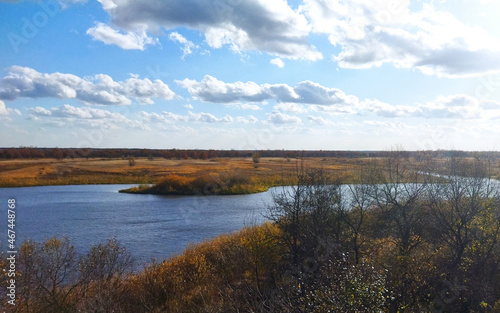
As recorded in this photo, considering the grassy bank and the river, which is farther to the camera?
the grassy bank

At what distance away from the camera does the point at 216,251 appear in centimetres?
2092

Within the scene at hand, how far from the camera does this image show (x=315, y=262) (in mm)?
15195

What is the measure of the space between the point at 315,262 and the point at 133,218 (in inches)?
922

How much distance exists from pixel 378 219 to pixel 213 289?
1118 centimetres

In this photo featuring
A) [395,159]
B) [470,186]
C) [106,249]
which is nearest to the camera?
[106,249]

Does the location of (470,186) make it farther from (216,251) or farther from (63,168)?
(63,168)

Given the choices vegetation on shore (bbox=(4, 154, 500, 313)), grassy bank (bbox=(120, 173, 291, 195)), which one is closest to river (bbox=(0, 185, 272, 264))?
grassy bank (bbox=(120, 173, 291, 195))

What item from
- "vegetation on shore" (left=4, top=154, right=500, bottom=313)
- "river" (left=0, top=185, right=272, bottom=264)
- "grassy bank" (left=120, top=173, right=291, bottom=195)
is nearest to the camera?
"vegetation on shore" (left=4, top=154, right=500, bottom=313)

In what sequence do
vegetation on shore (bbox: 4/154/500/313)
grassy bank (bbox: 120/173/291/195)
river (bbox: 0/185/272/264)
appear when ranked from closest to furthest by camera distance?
1. vegetation on shore (bbox: 4/154/500/313)
2. river (bbox: 0/185/272/264)
3. grassy bank (bbox: 120/173/291/195)

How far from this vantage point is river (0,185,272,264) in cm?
2538

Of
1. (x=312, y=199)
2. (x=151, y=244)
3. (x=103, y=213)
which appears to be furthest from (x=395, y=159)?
(x=103, y=213)

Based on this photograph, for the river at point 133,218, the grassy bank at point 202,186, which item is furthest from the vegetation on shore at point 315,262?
the grassy bank at point 202,186

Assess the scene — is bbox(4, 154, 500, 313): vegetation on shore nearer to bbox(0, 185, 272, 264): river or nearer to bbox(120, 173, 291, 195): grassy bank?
bbox(0, 185, 272, 264): river

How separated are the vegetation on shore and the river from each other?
3.91 meters
